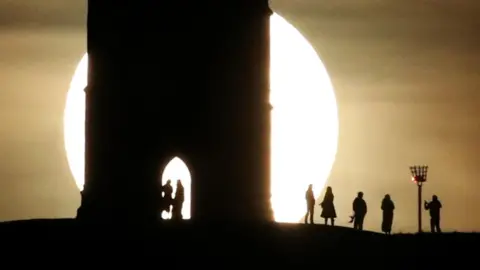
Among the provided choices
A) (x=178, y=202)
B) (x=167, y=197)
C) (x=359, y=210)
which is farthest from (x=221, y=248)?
(x=167, y=197)

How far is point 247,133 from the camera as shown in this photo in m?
51.0

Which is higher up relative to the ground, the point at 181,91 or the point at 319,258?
the point at 181,91

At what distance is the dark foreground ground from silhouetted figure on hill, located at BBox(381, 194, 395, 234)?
11.0 feet

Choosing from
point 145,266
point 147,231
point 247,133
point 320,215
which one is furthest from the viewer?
point 247,133

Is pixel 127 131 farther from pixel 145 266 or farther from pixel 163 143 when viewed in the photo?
pixel 145 266

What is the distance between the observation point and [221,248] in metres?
39.6

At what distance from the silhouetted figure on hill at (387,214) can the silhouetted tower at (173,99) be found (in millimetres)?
4996

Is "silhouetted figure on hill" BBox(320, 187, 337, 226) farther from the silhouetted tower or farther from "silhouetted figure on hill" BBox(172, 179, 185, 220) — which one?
"silhouetted figure on hill" BBox(172, 179, 185, 220)

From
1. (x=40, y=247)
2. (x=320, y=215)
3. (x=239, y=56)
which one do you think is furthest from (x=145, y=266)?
(x=239, y=56)

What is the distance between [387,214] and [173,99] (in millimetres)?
8137

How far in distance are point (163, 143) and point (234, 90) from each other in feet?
9.16

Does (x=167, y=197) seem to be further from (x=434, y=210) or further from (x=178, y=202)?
(x=434, y=210)

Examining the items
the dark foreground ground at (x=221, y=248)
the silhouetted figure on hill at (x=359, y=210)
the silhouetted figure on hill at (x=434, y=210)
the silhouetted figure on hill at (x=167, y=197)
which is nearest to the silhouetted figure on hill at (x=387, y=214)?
the silhouetted figure on hill at (x=359, y=210)

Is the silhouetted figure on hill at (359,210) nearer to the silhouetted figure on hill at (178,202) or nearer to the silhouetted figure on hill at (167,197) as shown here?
the silhouetted figure on hill at (178,202)
